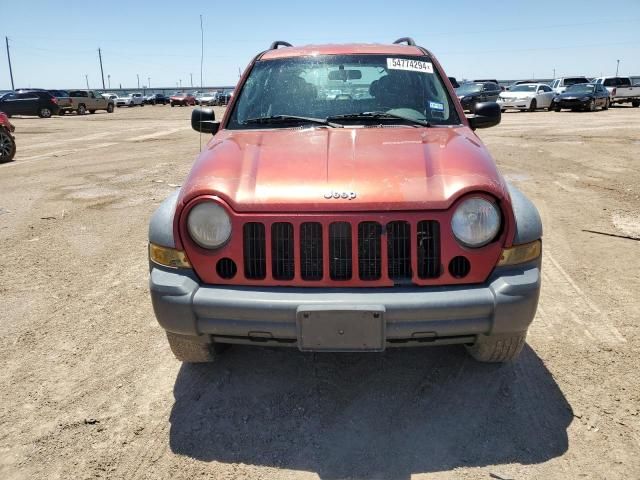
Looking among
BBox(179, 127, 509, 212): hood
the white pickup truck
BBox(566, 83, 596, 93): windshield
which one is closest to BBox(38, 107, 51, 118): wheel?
BBox(566, 83, 596, 93): windshield

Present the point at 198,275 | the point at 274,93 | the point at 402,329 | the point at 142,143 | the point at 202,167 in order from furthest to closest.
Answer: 1. the point at 142,143
2. the point at 274,93
3. the point at 202,167
4. the point at 198,275
5. the point at 402,329

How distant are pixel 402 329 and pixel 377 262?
13.5 inches

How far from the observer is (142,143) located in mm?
16406

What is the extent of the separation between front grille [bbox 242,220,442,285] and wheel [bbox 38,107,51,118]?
35767mm

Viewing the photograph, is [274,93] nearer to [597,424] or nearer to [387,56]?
[387,56]

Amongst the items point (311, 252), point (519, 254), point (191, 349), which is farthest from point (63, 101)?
point (519, 254)

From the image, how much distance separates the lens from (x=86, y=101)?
38625 millimetres

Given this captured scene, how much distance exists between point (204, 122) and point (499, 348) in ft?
9.12

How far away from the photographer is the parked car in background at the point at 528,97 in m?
27.6

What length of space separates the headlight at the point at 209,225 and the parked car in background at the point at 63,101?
3795 cm

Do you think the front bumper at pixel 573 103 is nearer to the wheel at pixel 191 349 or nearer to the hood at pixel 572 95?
the hood at pixel 572 95

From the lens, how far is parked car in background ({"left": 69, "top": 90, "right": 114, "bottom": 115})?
37.8 metres

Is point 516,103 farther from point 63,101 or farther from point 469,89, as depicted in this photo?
point 63,101

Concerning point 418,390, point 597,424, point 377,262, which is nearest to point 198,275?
point 377,262
